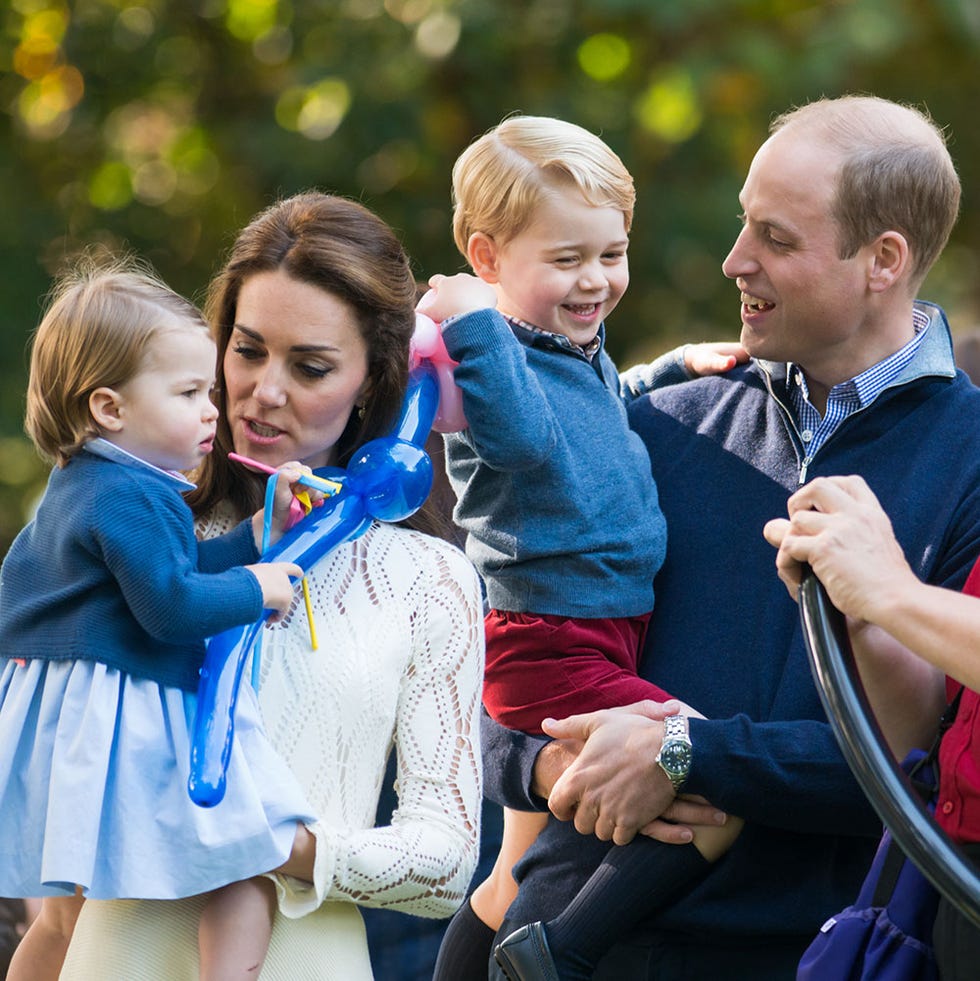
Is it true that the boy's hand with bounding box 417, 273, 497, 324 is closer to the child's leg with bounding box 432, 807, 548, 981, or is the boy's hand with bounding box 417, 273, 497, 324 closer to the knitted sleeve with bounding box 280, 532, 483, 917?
the knitted sleeve with bounding box 280, 532, 483, 917

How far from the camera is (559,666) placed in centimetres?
288

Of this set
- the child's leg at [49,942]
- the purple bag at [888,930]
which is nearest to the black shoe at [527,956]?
the purple bag at [888,930]

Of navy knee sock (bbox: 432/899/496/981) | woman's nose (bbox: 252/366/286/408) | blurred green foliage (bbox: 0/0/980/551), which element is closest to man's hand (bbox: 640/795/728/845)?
navy knee sock (bbox: 432/899/496/981)

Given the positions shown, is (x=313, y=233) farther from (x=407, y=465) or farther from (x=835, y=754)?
(x=835, y=754)

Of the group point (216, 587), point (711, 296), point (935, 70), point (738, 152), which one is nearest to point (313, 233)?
point (216, 587)

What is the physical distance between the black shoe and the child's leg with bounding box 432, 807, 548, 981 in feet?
0.85

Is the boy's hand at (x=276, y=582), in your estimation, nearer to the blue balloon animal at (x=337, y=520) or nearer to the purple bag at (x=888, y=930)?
the blue balloon animal at (x=337, y=520)

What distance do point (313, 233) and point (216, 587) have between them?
2.11 ft

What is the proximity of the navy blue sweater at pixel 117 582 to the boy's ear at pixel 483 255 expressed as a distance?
34.5 inches

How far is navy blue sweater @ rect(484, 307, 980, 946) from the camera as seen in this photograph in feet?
8.73

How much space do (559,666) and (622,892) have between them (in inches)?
14.9

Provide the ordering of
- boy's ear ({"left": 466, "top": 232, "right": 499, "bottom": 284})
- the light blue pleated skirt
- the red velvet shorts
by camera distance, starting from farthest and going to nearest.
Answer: boy's ear ({"left": 466, "top": 232, "right": 499, "bottom": 284}), the red velvet shorts, the light blue pleated skirt

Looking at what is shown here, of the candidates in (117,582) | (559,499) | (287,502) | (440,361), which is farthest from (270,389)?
(559,499)

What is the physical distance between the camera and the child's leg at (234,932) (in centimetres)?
234
